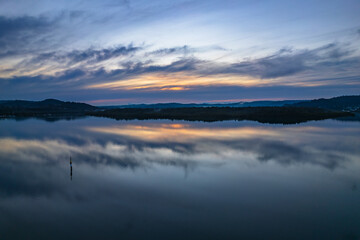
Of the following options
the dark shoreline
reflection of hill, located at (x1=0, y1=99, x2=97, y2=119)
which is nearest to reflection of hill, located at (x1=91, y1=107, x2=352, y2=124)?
the dark shoreline

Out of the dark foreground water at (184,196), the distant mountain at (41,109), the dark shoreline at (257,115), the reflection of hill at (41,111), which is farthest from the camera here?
the distant mountain at (41,109)

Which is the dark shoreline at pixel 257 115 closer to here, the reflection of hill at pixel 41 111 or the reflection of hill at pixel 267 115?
the reflection of hill at pixel 267 115

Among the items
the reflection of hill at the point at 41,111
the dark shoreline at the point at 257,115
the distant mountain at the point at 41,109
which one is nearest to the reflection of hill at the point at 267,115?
the dark shoreline at the point at 257,115

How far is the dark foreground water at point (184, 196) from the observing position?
7.65 m

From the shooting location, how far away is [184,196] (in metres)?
10.3

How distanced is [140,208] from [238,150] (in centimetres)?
1323

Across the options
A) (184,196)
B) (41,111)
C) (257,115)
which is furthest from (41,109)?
(184,196)

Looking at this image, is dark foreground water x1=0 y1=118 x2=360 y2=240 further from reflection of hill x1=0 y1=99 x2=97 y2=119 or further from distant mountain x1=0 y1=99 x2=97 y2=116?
distant mountain x1=0 y1=99 x2=97 y2=116

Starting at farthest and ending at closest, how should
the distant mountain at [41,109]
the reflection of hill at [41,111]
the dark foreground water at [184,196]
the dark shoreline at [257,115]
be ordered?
1. the distant mountain at [41,109]
2. the reflection of hill at [41,111]
3. the dark shoreline at [257,115]
4. the dark foreground water at [184,196]

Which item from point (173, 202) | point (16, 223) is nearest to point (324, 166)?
point (173, 202)

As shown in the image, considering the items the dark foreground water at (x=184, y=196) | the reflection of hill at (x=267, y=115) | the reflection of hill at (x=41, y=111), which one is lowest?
the dark foreground water at (x=184, y=196)

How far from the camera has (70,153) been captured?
20.9m

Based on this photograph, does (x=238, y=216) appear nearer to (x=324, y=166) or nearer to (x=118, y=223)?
(x=118, y=223)

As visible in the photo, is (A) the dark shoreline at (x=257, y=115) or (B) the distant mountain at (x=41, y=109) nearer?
(A) the dark shoreline at (x=257, y=115)
